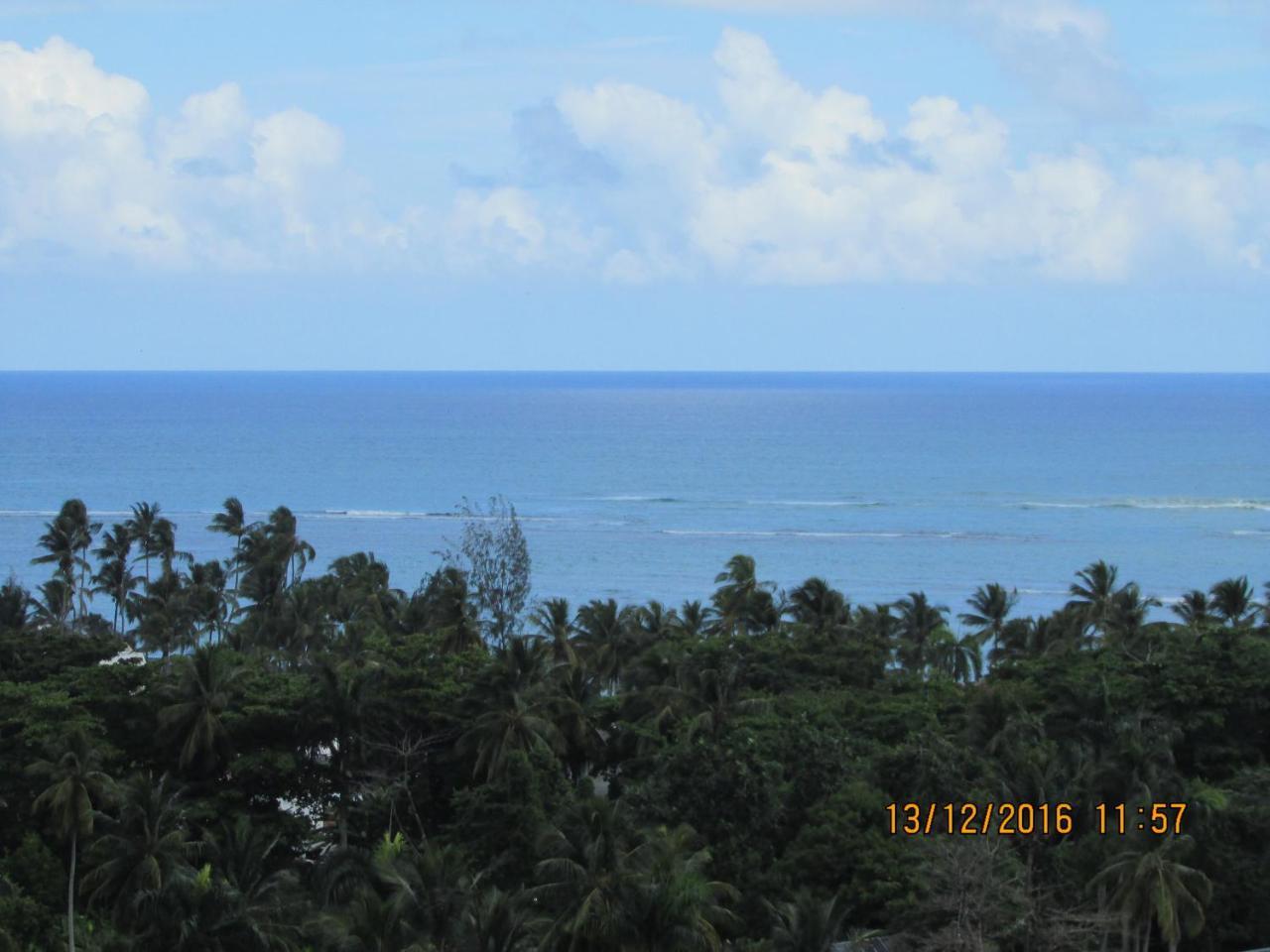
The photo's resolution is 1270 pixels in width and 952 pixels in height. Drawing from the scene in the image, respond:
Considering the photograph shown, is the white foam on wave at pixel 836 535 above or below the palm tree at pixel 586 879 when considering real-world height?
below

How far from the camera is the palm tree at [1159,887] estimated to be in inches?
1101

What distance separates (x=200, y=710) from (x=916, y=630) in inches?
1298

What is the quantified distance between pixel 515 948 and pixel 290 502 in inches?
5008

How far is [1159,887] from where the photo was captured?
91.4ft

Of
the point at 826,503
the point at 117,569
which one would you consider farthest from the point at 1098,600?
the point at 826,503

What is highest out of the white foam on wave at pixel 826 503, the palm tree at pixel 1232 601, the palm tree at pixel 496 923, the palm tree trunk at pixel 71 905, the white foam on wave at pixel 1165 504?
the palm tree at pixel 1232 601

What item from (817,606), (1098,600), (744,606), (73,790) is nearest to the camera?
(73,790)

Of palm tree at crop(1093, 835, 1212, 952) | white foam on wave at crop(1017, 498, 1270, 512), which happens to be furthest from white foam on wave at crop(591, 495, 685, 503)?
palm tree at crop(1093, 835, 1212, 952)

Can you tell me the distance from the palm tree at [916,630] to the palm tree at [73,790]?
35799 mm

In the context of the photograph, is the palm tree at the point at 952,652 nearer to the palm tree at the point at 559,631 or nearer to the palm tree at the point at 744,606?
the palm tree at the point at 744,606

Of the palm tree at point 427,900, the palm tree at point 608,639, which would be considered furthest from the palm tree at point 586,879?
the palm tree at point 608,639

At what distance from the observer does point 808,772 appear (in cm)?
3622

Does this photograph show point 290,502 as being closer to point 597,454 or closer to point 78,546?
point 597,454

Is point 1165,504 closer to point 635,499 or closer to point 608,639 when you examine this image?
point 635,499
